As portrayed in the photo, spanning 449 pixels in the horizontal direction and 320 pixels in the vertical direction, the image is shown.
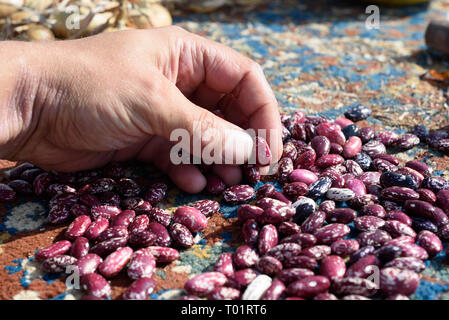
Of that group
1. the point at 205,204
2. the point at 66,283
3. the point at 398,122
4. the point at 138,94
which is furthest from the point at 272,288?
the point at 398,122

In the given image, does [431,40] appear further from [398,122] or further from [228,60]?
[228,60]

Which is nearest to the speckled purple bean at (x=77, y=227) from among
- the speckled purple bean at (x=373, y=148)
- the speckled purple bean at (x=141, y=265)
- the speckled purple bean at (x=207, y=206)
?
the speckled purple bean at (x=141, y=265)

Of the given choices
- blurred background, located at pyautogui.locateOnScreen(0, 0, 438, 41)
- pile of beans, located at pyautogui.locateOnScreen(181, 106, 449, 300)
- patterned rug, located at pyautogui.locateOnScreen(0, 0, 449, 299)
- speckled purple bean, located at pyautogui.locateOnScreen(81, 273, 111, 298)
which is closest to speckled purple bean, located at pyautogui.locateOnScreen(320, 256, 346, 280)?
pile of beans, located at pyautogui.locateOnScreen(181, 106, 449, 300)

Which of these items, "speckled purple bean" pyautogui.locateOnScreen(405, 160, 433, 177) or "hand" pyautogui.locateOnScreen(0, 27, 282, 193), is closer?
"hand" pyautogui.locateOnScreen(0, 27, 282, 193)

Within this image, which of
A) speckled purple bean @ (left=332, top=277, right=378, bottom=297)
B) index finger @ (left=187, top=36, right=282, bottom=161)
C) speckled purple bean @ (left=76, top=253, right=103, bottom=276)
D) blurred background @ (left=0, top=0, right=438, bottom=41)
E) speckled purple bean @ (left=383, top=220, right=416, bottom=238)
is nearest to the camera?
speckled purple bean @ (left=332, top=277, right=378, bottom=297)

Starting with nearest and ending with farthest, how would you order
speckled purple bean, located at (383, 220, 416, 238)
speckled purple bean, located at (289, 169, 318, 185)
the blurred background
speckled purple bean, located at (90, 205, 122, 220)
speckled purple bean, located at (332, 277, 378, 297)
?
speckled purple bean, located at (332, 277, 378, 297), speckled purple bean, located at (383, 220, 416, 238), speckled purple bean, located at (90, 205, 122, 220), speckled purple bean, located at (289, 169, 318, 185), the blurred background

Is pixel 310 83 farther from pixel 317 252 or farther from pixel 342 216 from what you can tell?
pixel 317 252

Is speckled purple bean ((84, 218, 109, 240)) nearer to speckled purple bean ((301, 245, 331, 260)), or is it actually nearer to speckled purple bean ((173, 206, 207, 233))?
speckled purple bean ((173, 206, 207, 233))

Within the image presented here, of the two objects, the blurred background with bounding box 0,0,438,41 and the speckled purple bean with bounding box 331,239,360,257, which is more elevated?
the blurred background with bounding box 0,0,438,41

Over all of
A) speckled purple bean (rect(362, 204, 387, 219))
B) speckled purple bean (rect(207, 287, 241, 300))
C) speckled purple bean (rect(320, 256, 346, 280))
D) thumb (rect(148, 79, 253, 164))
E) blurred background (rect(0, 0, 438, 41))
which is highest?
blurred background (rect(0, 0, 438, 41))
